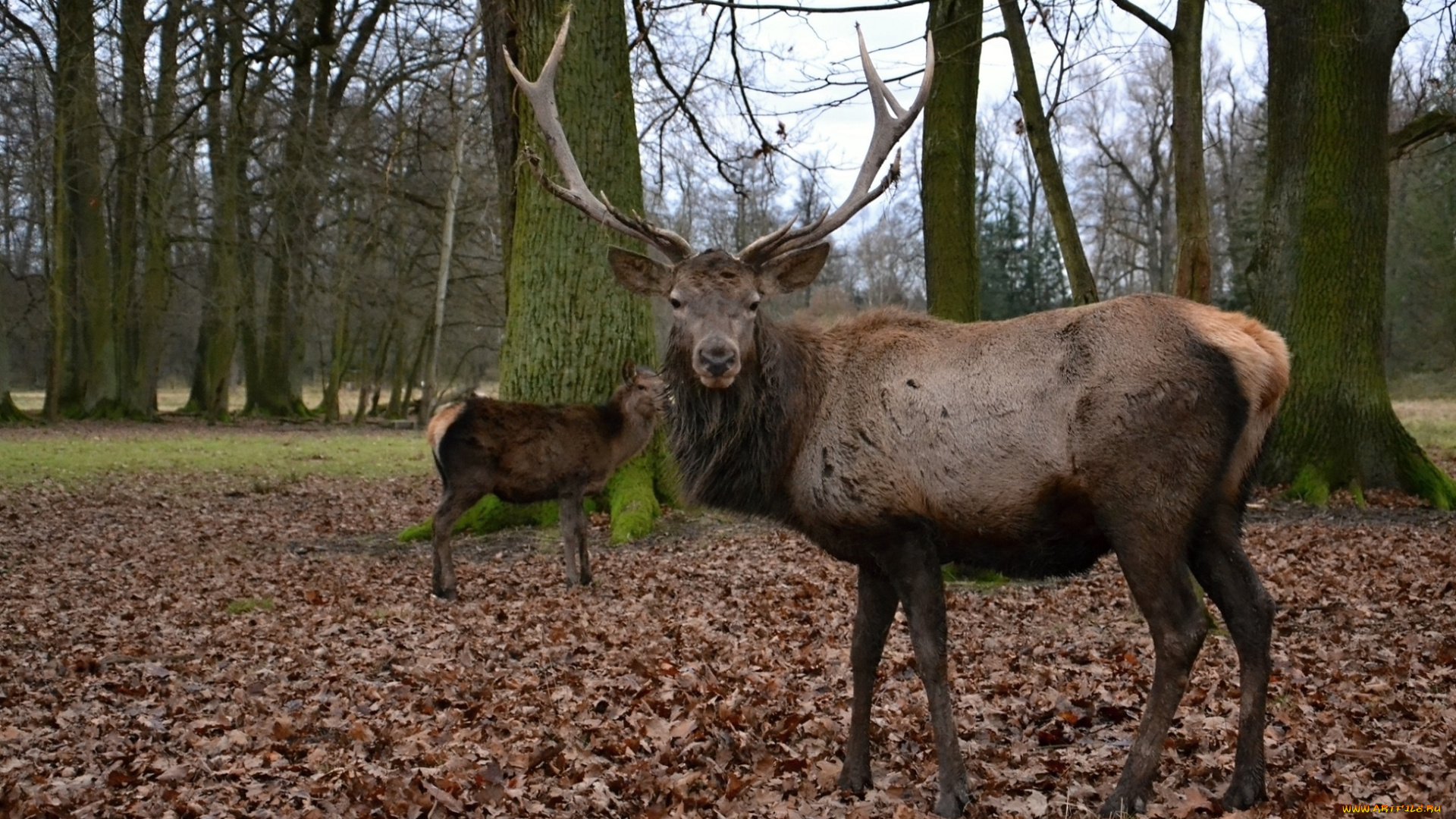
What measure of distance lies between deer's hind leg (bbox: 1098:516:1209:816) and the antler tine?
98.6 inches

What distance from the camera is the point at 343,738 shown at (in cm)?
521

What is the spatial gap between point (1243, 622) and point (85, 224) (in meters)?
27.8

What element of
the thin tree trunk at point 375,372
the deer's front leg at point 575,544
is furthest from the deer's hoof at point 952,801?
the thin tree trunk at point 375,372

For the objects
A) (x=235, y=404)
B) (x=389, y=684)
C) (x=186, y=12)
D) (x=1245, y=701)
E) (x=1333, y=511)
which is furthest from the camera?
(x=235, y=404)

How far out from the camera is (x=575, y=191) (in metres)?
6.13

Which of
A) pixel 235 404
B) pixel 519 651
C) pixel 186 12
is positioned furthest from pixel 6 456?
pixel 235 404

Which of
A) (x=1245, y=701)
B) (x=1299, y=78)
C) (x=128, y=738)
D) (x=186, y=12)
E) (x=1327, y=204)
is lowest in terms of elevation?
(x=128, y=738)

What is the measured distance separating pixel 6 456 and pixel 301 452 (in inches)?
181

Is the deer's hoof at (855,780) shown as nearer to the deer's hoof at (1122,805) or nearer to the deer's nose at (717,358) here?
the deer's hoof at (1122,805)

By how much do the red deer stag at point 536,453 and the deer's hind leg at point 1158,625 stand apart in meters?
5.53

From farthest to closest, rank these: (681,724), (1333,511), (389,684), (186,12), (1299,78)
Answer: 1. (186,12)
2. (1299,78)
3. (1333,511)
4. (389,684)
5. (681,724)

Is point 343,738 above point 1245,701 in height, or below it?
below

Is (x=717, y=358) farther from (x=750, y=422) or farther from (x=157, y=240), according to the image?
(x=157, y=240)

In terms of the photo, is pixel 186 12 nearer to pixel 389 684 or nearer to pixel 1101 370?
pixel 389 684
